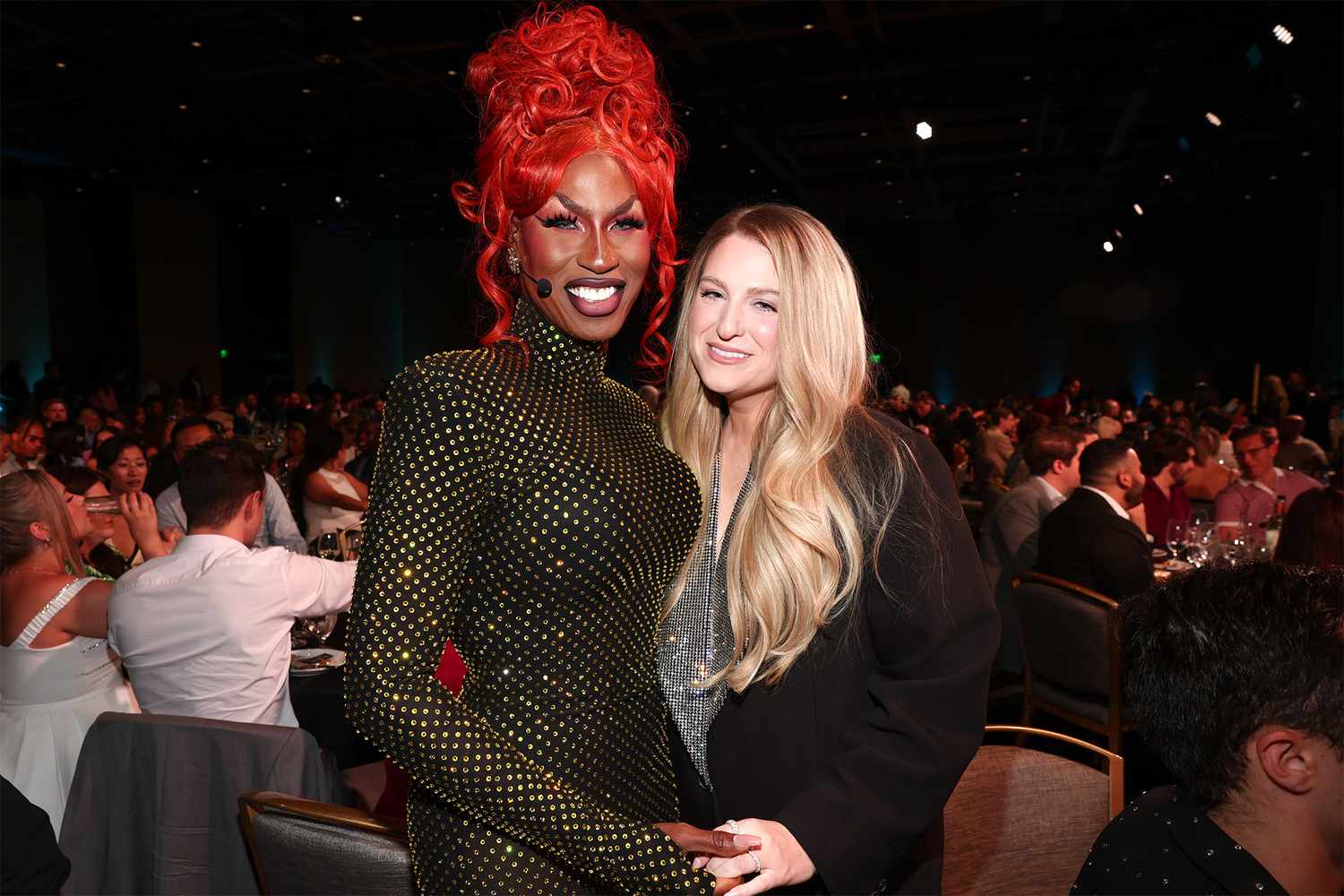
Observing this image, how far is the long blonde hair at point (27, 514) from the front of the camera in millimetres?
2662

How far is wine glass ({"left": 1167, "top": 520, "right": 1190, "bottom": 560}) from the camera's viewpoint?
4984mm

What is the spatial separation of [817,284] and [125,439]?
4.48 meters

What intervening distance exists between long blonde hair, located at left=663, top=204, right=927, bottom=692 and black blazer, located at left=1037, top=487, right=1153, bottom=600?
2917 mm

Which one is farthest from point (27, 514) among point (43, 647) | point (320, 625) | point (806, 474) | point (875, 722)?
point (875, 722)

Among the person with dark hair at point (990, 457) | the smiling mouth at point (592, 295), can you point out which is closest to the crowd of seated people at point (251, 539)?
the person with dark hair at point (990, 457)

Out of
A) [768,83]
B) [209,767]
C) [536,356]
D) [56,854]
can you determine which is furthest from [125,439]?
[768,83]

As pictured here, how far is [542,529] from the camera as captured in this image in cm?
117

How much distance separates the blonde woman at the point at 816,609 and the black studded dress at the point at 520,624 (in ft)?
0.32

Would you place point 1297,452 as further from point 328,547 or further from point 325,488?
point 328,547

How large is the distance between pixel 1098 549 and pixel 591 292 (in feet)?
10.7

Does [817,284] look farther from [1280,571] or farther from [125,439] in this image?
[125,439]

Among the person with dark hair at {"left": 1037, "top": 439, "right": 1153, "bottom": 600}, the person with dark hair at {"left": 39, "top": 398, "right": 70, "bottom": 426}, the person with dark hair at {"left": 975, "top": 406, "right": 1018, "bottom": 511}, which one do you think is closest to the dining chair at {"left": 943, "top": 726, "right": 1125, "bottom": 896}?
the person with dark hair at {"left": 1037, "top": 439, "right": 1153, "bottom": 600}

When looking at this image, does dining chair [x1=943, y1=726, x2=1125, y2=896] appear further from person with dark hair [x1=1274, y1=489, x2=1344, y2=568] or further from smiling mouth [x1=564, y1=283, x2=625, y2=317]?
person with dark hair [x1=1274, y1=489, x2=1344, y2=568]

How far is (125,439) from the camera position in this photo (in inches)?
194
